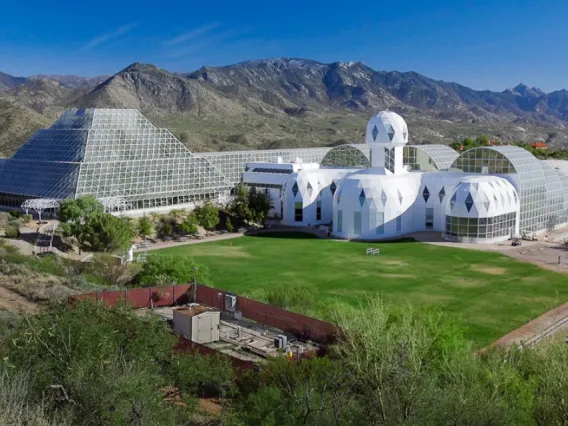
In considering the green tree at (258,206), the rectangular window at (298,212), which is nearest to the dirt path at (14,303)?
the green tree at (258,206)

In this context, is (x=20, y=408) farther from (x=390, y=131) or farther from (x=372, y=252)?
(x=390, y=131)

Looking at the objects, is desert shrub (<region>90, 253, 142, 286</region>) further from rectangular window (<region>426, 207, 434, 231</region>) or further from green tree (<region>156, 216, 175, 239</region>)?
rectangular window (<region>426, 207, 434, 231</region>)

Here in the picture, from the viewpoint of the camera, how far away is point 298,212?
63.4 metres

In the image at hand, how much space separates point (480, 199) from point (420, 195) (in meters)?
7.16

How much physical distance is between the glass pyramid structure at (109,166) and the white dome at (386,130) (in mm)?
15815

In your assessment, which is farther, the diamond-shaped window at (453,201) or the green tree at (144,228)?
the diamond-shaped window at (453,201)

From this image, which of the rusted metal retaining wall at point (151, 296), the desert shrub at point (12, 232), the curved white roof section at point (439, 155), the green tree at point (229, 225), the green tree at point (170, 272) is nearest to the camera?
the rusted metal retaining wall at point (151, 296)

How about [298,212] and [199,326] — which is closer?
[199,326]

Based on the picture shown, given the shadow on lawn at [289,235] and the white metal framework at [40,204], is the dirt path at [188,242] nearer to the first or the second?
the shadow on lawn at [289,235]

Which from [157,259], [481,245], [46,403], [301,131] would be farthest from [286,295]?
[301,131]

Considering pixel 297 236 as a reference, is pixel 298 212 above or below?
above

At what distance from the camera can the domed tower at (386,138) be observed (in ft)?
208

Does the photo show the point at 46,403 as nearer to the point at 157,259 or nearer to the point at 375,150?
the point at 157,259

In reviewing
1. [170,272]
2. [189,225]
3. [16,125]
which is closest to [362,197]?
[189,225]
